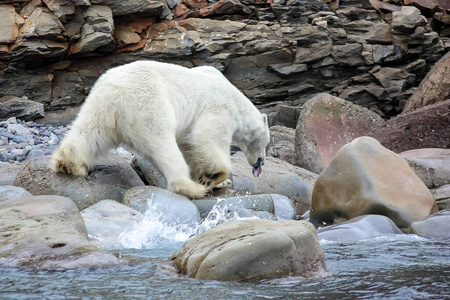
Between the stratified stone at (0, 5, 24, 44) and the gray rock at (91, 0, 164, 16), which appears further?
the gray rock at (91, 0, 164, 16)

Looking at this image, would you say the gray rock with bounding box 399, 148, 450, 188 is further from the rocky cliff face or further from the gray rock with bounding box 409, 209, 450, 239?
the rocky cliff face

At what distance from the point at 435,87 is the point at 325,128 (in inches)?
82.4

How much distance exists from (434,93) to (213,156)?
536 centimetres

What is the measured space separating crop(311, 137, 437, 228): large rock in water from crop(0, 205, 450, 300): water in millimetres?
1259

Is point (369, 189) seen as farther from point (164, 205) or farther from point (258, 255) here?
point (258, 255)

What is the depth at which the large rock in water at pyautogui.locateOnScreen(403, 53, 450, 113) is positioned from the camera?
10.0m

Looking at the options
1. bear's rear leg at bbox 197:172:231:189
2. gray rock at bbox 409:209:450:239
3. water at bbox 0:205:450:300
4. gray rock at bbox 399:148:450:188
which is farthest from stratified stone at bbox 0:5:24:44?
gray rock at bbox 409:209:450:239

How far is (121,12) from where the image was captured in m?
15.5

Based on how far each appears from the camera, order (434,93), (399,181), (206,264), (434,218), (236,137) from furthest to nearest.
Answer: (434,93) < (236,137) < (399,181) < (434,218) < (206,264)

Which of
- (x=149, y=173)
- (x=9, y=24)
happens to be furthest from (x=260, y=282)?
(x=9, y=24)

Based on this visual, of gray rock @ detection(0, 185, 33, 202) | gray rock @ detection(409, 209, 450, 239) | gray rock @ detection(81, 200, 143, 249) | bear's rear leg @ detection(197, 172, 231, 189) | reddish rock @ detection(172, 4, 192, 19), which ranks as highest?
reddish rock @ detection(172, 4, 192, 19)

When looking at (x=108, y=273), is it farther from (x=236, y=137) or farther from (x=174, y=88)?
(x=236, y=137)

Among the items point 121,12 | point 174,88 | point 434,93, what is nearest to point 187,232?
point 174,88

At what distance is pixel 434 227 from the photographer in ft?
16.6
